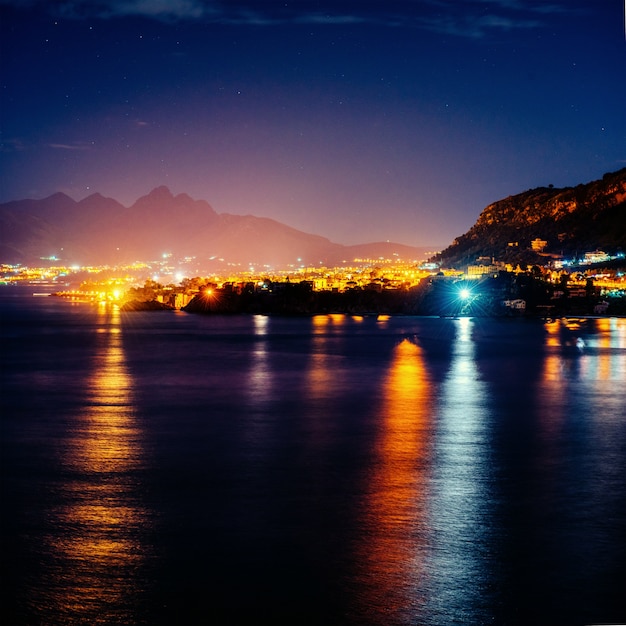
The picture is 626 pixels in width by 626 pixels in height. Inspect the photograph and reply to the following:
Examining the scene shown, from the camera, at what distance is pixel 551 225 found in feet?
225

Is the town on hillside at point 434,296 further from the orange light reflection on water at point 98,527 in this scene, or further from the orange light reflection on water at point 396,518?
the orange light reflection on water at point 98,527

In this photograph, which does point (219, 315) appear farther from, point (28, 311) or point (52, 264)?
point (52, 264)

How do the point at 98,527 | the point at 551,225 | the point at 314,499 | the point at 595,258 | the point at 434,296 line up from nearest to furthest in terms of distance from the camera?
the point at 98,527, the point at 314,499, the point at 434,296, the point at 595,258, the point at 551,225

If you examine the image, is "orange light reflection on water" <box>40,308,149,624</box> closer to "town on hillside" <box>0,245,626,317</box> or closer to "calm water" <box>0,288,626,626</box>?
"calm water" <box>0,288,626,626</box>

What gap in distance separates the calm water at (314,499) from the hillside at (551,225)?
49.1 metres

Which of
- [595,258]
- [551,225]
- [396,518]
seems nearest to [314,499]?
[396,518]

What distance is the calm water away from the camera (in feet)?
14.8

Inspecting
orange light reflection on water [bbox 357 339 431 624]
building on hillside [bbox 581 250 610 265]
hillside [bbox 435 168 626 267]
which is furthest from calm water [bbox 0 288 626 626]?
hillside [bbox 435 168 626 267]

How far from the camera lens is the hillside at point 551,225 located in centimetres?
6206

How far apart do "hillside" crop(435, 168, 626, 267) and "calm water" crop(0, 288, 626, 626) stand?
161 feet

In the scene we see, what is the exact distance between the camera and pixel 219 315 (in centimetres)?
4225

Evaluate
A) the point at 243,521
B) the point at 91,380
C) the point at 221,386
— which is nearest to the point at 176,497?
the point at 243,521

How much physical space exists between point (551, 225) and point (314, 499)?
65689 mm

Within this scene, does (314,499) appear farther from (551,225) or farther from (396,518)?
(551,225)
